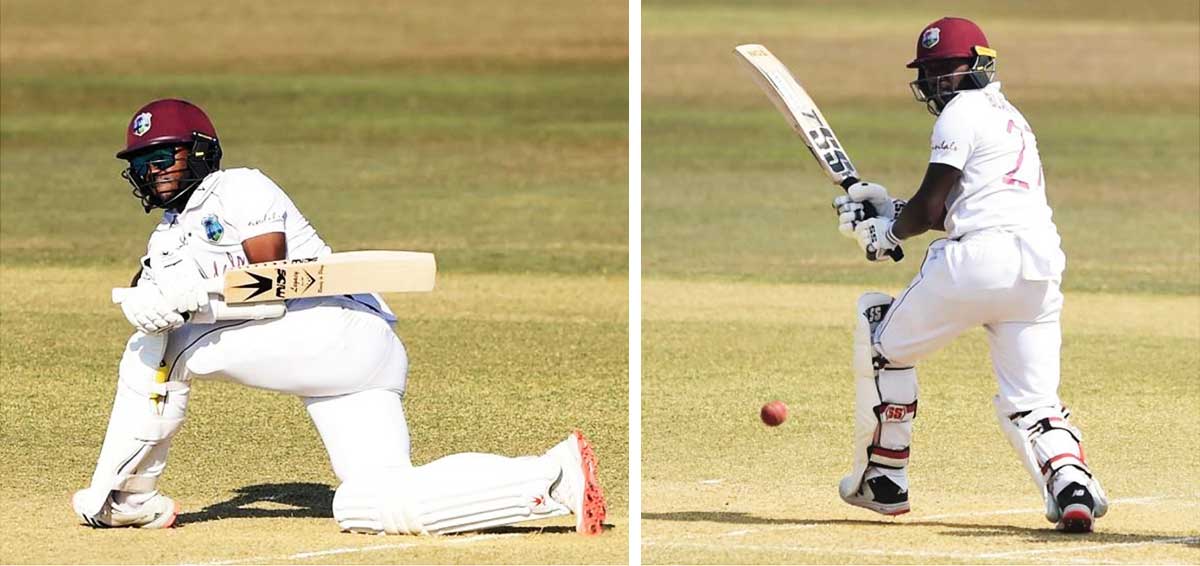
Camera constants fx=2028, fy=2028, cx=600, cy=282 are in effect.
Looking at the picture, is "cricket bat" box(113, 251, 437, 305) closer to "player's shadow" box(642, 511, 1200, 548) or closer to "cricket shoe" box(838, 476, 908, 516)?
"player's shadow" box(642, 511, 1200, 548)

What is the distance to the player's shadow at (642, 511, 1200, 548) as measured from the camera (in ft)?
22.2

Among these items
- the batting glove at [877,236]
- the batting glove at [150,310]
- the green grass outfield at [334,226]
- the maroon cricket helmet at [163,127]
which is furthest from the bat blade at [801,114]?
the batting glove at [150,310]

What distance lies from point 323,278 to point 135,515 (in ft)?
3.44

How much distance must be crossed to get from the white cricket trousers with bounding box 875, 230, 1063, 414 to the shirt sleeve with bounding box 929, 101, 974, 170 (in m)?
0.27

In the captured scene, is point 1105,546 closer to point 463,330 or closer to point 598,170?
point 463,330

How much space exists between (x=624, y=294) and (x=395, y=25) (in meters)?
21.8

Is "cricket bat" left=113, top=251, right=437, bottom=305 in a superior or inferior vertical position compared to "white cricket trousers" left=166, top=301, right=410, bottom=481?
superior

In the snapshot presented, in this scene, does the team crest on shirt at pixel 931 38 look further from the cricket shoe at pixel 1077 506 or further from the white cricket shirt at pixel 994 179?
the cricket shoe at pixel 1077 506

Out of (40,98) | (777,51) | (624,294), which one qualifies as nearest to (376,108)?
(40,98)

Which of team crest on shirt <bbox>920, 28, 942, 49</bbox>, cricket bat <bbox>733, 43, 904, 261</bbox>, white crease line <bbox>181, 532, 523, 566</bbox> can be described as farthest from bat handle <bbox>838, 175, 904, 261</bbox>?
white crease line <bbox>181, 532, 523, 566</bbox>

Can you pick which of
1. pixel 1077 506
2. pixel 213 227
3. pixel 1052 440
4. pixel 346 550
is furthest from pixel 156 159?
pixel 1077 506

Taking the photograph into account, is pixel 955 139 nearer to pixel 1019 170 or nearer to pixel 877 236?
pixel 1019 170

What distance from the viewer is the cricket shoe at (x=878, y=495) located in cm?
718

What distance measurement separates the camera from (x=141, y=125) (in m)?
7.02
